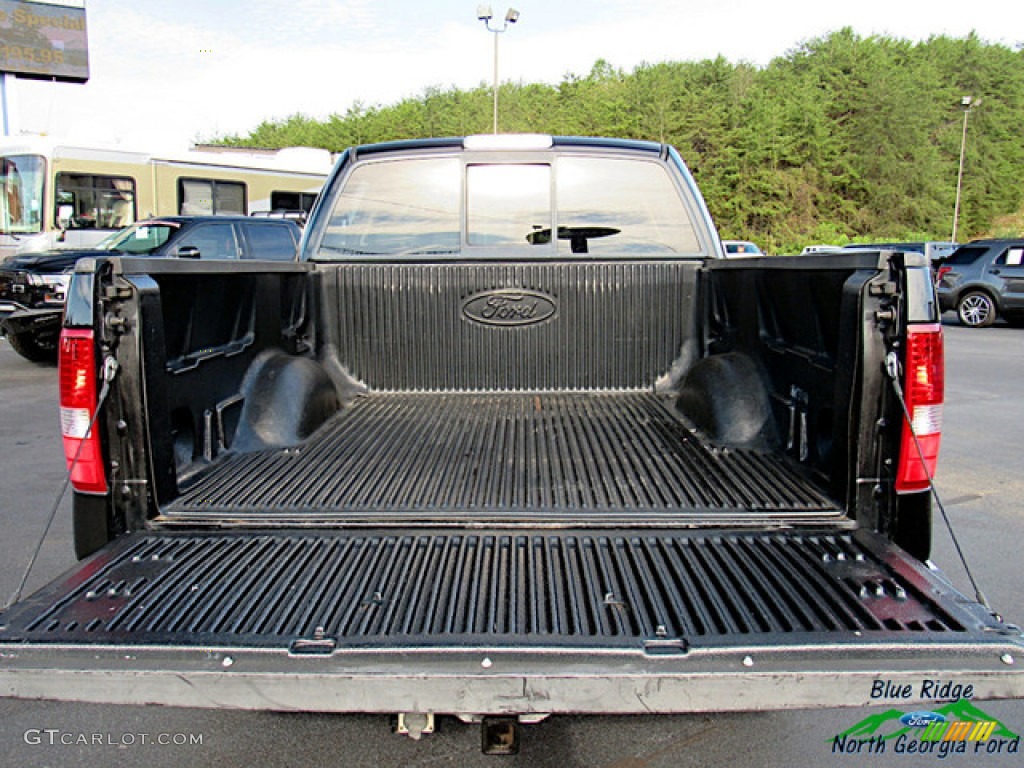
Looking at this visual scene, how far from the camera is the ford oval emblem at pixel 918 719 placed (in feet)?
8.99

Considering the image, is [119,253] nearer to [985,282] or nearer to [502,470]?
[502,470]

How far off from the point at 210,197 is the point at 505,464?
15.7 m

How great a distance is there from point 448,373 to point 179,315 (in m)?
1.52

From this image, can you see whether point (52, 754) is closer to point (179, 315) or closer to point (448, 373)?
point (179, 315)

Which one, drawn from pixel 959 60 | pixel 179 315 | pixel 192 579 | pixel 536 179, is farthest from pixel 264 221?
pixel 959 60

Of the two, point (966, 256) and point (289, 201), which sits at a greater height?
point (289, 201)

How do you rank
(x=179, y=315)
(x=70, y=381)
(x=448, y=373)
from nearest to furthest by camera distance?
(x=70, y=381)
(x=179, y=315)
(x=448, y=373)

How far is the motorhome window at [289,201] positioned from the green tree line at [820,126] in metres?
32.2

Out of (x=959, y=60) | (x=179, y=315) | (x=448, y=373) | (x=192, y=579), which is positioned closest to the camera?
(x=192, y=579)

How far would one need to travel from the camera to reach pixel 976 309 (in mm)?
16766

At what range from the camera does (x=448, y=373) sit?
3.82 meters

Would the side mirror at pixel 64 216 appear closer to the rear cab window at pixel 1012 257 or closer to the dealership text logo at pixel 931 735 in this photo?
the dealership text logo at pixel 931 735
